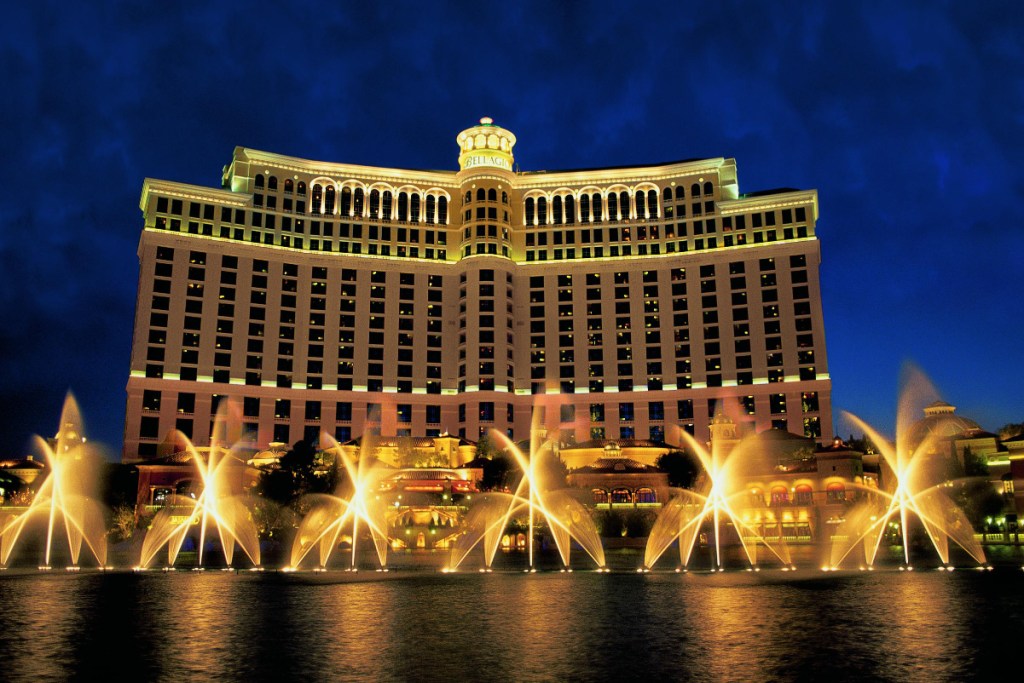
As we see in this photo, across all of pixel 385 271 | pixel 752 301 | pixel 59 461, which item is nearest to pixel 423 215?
pixel 385 271

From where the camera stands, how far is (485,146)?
15412 centimetres

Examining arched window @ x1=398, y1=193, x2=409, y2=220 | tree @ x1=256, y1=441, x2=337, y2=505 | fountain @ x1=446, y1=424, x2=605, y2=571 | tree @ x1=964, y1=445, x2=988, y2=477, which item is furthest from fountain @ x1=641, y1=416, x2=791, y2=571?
arched window @ x1=398, y1=193, x2=409, y2=220

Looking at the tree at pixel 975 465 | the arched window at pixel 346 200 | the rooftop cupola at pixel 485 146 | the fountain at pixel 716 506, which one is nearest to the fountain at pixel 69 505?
the fountain at pixel 716 506

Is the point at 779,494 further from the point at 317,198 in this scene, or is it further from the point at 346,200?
the point at 317,198

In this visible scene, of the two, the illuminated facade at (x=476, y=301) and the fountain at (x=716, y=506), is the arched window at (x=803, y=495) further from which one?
the illuminated facade at (x=476, y=301)

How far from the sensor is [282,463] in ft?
315

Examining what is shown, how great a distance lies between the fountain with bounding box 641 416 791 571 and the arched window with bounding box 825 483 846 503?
7.71 metres

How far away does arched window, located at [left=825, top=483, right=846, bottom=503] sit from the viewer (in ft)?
295

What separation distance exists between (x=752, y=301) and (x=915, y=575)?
9883 cm

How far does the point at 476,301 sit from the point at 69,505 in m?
70.6

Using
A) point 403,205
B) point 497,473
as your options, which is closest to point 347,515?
point 497,473

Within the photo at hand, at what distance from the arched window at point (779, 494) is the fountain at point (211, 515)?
55.8 meters

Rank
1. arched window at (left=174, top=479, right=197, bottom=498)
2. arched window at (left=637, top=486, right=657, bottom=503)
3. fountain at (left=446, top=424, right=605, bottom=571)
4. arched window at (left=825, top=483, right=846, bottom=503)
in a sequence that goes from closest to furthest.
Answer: fountain at (left=446, top=424, right=605, bottom=571), arched window at (left=825, top=483, right=846, bottom=503), arched window at (left=637, top=486, right=657, bottom=503), arched window at (left=174, top=479, right=197, bottom=498)

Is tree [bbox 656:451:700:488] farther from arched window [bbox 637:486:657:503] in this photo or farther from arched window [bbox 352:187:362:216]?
arched window [bbox 352:187:362:216]
